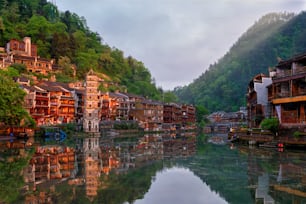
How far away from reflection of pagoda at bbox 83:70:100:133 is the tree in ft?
72.6

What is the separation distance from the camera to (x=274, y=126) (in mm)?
38469

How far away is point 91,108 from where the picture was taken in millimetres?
78000

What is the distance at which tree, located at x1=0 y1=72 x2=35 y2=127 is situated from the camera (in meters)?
50.7

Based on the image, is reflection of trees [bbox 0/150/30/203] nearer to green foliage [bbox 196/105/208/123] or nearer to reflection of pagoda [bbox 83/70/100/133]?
reflection of pagoda [bbox 83/70/100/133]

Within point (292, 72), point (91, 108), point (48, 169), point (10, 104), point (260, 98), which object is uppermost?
point (292, 72)

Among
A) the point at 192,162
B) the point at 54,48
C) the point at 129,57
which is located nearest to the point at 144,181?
the point at 192,162

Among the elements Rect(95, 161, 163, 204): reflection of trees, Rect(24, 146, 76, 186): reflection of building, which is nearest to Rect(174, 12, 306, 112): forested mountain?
Rect(24, 146, 76, 186): reflection of building

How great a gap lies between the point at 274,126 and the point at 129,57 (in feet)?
380

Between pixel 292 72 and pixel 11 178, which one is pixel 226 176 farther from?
pixel 292 72

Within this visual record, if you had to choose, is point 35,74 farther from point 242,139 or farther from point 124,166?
point 124,166

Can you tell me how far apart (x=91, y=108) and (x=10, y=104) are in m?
27.4

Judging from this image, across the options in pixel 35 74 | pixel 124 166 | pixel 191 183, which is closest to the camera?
pixel 191 183

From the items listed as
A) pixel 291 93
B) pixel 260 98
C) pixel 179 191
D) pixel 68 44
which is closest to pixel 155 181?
pixel 179 191

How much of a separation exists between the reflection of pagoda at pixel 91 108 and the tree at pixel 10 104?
22123 mm
